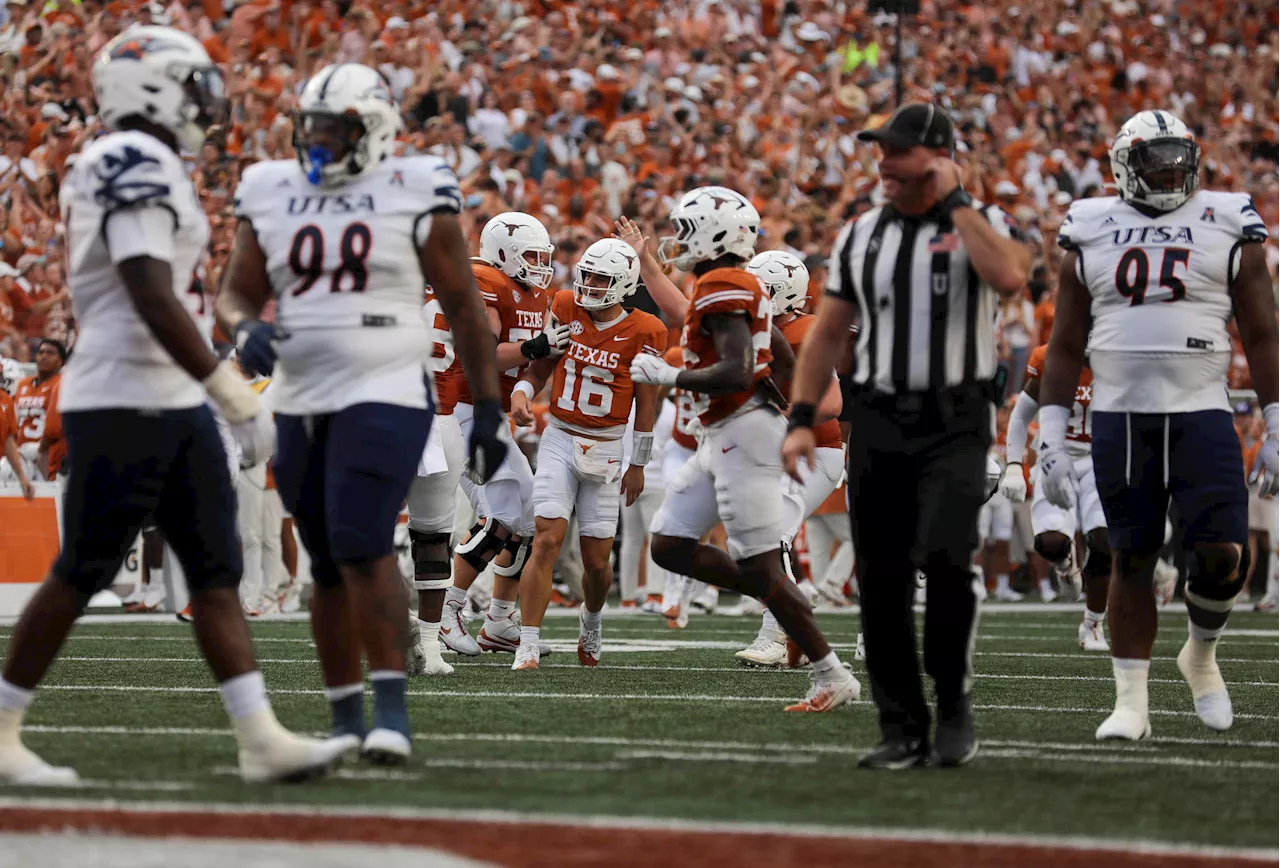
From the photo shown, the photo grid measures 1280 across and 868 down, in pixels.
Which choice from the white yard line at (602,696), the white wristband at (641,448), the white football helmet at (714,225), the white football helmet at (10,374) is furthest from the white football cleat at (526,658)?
the white football helmet at (10,374)

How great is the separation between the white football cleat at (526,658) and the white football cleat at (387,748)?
3772mm

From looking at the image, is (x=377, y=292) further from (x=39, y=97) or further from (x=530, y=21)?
A: (x=530, y=21)

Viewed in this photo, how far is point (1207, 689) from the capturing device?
696cm

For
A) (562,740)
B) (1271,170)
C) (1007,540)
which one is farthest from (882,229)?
(1271,170)

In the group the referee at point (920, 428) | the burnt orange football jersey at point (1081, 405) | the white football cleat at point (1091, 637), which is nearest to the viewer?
the referee at point (920, 428)

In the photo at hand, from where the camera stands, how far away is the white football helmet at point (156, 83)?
5.29 m

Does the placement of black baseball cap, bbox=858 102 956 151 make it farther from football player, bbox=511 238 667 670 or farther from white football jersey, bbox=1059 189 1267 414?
football player, bbox=511 238 667 670

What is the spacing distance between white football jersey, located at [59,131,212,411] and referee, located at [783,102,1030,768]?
5.82 ft

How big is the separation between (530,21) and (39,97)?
5617 mm

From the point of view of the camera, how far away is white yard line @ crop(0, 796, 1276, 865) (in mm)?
4180

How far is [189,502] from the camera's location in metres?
5.25

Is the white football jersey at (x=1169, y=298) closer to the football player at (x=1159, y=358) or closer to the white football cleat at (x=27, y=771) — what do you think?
the football player at (x=1159, y=358)

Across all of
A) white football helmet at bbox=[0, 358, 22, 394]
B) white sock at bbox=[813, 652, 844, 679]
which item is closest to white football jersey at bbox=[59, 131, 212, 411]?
white sock at bbox=[813, 652, 844, 679]

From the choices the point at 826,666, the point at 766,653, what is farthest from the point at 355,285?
the point at 766,653
